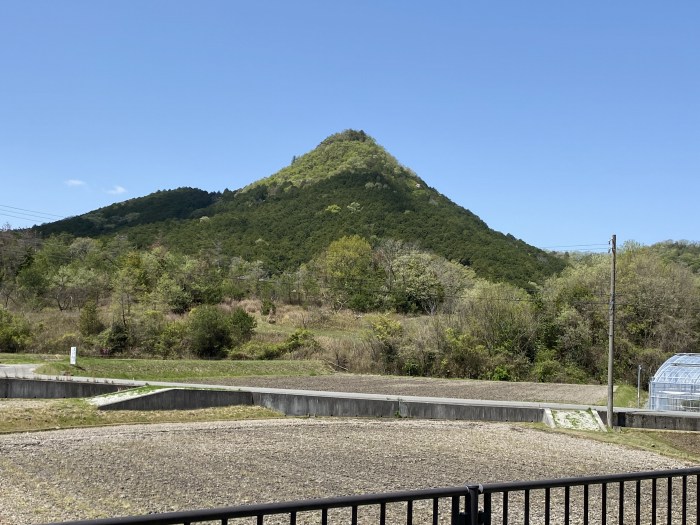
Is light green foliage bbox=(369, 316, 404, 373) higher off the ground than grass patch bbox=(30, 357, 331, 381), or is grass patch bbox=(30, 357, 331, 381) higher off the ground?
light green foliage bbox=(369, 316, 404, 373)

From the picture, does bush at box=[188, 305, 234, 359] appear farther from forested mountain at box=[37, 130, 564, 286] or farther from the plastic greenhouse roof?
forested mountain at box=[37, 130, 564, 286]

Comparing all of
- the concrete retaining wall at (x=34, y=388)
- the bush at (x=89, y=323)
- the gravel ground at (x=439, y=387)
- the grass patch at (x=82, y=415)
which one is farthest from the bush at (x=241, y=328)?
the grass patch at (x=82, y=415)

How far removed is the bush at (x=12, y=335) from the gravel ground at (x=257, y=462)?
1005 inches

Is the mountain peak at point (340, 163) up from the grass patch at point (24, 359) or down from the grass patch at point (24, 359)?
up

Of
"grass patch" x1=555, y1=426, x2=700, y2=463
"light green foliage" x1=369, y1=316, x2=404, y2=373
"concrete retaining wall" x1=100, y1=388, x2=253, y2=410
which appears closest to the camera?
"grass patch" x1=555, y1=426, x2=700, y2=463

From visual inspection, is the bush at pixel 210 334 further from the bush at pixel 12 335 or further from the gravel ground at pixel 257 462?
the gravel ground at pixel 257 462

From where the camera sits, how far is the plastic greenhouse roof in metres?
27.1

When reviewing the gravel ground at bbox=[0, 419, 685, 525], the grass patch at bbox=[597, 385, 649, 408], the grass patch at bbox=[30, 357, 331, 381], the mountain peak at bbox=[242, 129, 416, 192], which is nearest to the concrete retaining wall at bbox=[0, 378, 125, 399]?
the grass patch at bbox=[30, 357, 331, 381]

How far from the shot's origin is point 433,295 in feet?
201

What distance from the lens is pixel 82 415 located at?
22.7 metres

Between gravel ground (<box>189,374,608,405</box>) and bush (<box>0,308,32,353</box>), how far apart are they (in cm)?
1617

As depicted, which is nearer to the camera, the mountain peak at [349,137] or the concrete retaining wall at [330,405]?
the concrete retaining wall at [330,405]

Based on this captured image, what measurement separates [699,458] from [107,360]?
93.7 feet

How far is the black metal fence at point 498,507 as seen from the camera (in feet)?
12.1
